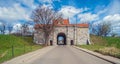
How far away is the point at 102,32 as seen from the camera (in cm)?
11638

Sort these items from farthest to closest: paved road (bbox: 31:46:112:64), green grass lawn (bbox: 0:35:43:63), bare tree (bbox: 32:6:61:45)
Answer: bare tree (bbox: 32:6:61:45) → green grass lawn (bbox: 0:35:43:63) → paved road (bbox: 31:46:112:64)

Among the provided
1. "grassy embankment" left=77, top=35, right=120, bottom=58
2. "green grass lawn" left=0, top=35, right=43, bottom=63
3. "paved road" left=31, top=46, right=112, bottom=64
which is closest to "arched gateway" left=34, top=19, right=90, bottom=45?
"grassy embankment" left=77, top=35, right=120, bottom=58

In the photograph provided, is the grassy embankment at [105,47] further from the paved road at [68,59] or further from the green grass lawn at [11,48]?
A: the green grass lawn at [11,48]

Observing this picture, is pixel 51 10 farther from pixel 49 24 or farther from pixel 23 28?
pixel 23 28

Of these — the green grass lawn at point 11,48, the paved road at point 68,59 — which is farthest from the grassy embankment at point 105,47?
the green grass lawn at point 11,48

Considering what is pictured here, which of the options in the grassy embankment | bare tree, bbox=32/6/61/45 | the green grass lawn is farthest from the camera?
bare tree, bbox=32/6/61/45

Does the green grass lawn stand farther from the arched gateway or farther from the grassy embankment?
the arched gateway

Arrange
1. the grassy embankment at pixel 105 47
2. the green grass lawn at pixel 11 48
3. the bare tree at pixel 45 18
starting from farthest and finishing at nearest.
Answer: the bare tree at pixel 45 18
the grassy embankment at pixel 105 47
the green grass lawn at pixel 11 48

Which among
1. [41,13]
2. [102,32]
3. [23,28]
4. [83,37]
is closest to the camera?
[41,13]

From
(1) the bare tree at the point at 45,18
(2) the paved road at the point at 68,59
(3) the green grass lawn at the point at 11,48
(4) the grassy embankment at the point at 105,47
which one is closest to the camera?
(2) the paved road at the point at 68,59

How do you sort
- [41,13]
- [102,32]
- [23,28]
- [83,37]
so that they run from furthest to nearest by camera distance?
[102,32]
[23,28]
[83,37]
[41,13]

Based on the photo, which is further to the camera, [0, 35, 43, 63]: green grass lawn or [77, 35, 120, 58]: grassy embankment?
[77, 35, 120, 58]: grassy embankment

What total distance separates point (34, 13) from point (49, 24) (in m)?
5.99

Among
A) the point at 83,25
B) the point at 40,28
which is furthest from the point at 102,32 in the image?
the point at 40,28
